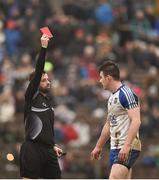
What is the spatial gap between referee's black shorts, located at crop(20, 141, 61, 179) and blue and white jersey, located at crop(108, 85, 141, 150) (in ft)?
2.59

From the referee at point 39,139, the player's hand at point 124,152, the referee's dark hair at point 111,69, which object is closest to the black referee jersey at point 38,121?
the referee at point 39,139

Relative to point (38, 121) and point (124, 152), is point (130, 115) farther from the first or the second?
point (38, 121)

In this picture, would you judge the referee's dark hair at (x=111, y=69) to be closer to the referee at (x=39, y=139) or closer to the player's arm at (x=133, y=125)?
the player's arm at (x=133, y=125)

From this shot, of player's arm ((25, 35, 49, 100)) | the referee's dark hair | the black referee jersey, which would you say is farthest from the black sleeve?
the referee's dark hair

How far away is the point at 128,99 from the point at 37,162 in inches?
54.7

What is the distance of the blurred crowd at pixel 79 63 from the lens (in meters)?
19.0

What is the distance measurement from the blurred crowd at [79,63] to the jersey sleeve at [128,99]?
682cm

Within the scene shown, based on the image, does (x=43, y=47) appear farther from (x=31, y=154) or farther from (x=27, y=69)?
(x=27, y=69)

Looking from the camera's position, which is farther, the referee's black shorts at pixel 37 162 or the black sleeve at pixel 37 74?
the referee's black shorts at pixel 37 162

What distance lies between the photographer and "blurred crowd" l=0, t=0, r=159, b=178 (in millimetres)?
19047

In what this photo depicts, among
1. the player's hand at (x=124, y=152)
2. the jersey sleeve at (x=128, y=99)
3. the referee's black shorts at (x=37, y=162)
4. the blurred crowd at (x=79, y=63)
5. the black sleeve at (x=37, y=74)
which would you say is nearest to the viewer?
the player's hand at (x=124, y=152)

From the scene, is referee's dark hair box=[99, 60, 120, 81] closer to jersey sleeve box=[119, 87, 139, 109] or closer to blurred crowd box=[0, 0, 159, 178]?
jersey sleeve box=[119, 87, 139, 109]

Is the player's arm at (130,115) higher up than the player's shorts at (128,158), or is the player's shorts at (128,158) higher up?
the player's arm at (130,115)

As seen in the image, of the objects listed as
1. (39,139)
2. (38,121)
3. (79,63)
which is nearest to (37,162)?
(39,139)
